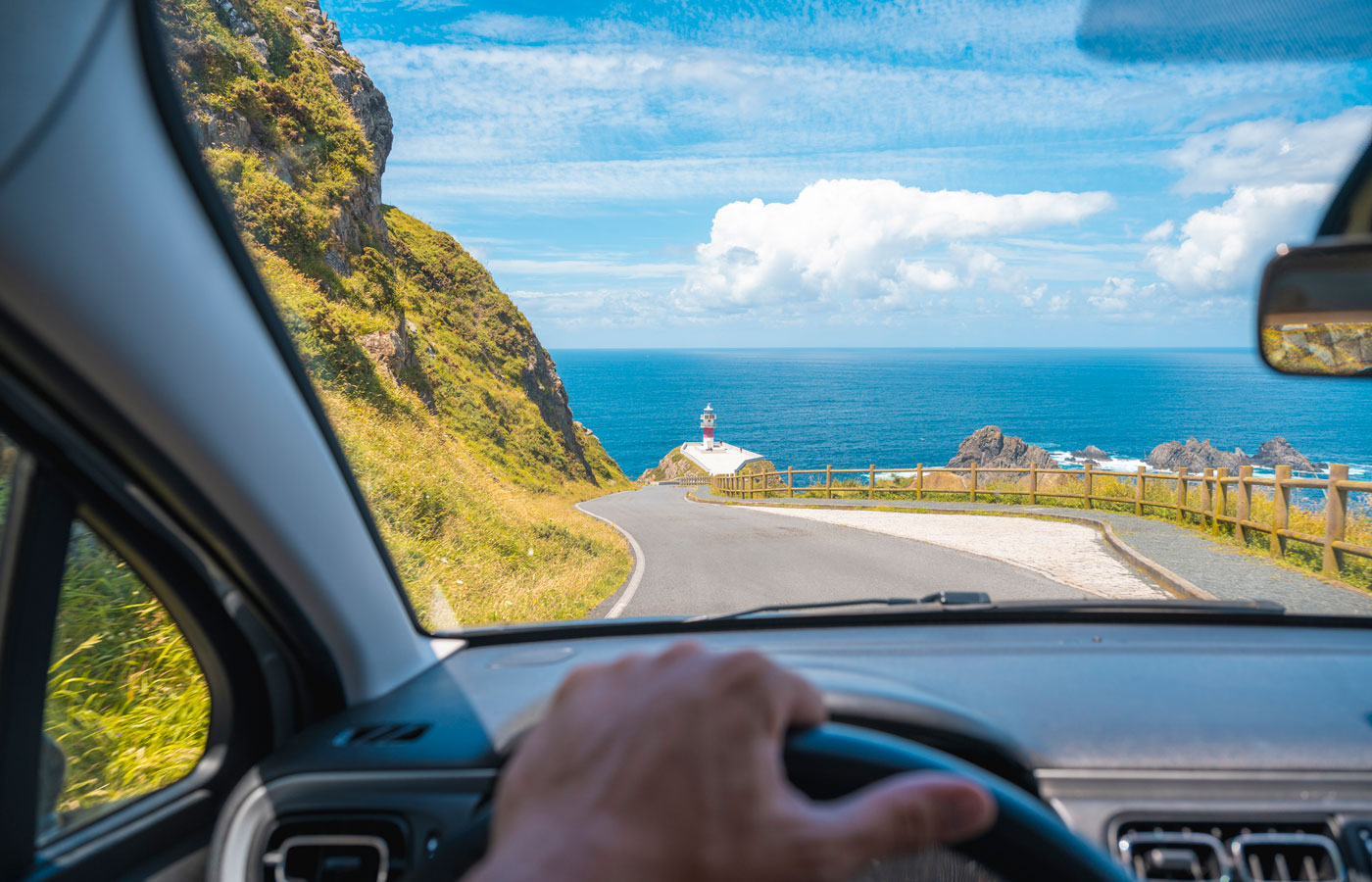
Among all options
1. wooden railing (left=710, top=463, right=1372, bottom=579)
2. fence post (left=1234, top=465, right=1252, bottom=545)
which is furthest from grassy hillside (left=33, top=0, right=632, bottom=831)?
fence post (left=1234, top=465, right=1252, bottom=545)

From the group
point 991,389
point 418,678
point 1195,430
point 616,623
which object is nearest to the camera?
point 418,678

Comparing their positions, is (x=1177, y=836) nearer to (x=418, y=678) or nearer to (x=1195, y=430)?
(x=418, y=678)

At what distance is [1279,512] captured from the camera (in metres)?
4.63

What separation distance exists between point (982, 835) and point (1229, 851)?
1119 millimetres

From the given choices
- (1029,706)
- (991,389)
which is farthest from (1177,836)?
→ (991,389)

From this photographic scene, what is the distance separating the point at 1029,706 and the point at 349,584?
178 cm

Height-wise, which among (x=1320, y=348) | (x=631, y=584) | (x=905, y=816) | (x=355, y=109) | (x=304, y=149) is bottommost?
(x=631, y=584)

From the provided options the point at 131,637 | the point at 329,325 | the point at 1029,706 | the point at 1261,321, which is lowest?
the point at 1029,706

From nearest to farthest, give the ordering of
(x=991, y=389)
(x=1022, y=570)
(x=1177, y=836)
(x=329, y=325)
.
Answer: (x=1177, y=836), (x=329, y=325), (x=1022, y=570), (x=991, y=389)

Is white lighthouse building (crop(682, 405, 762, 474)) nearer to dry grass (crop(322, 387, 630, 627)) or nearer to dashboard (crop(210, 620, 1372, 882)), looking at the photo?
dry grass (crop(322, 387, 630, 627))

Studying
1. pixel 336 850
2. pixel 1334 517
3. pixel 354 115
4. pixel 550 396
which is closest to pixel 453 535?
pixel 336 850

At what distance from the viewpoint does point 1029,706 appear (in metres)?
2.05

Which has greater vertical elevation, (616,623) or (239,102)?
(239,102)

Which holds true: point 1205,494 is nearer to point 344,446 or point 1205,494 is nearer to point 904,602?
point 904,602
